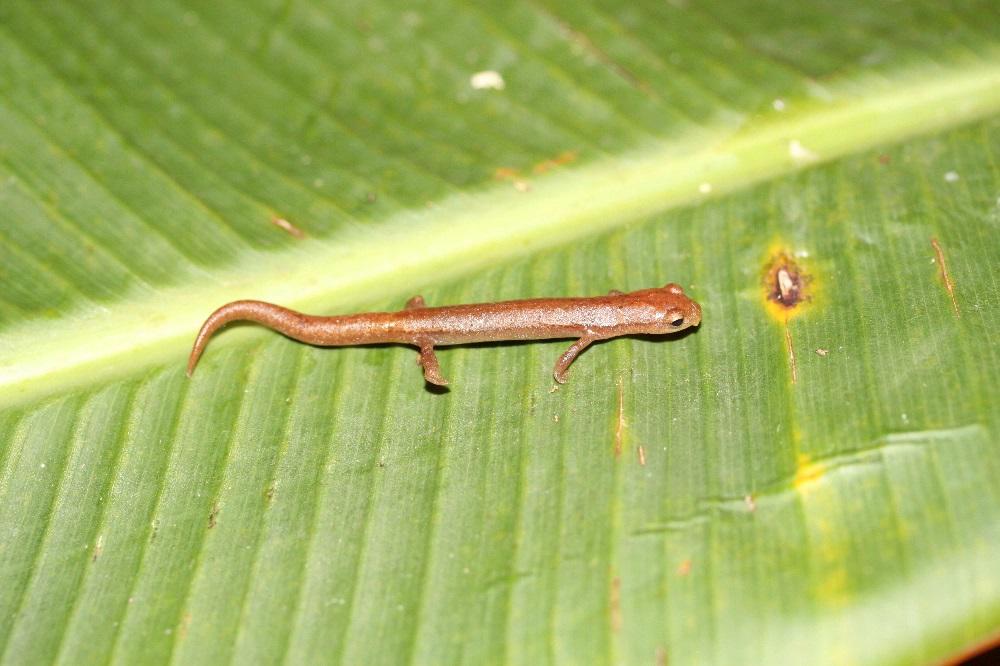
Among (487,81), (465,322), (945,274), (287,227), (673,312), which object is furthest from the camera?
(487,81)

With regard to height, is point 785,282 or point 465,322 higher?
point 785,282

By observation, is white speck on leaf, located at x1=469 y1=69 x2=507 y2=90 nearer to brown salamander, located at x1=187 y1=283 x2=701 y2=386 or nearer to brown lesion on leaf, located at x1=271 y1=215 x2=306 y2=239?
brown lesion on leaf, located at x1=271 y1=215 x2=306 y2=239

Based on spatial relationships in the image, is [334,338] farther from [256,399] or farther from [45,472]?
[45,472]

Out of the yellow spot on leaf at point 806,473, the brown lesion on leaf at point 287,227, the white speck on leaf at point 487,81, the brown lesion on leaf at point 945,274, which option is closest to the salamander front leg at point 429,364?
the brown lesion on leaf at point 287,227

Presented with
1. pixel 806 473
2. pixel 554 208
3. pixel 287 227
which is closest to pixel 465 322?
pixel 554 208

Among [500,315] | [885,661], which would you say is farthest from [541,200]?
[885,661]

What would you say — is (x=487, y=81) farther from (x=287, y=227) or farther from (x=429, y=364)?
(x=429, y=364)

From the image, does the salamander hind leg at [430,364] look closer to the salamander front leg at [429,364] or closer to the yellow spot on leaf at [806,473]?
the salamander front leg at [429,364]
